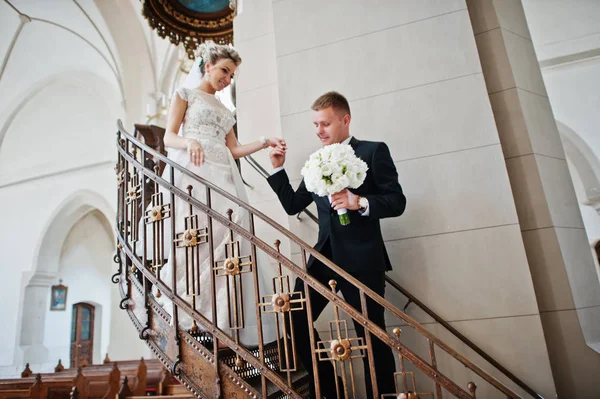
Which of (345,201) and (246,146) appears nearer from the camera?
(345,201)

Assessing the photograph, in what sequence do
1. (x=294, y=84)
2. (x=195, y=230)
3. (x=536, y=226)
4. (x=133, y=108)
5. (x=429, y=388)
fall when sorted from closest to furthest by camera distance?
(x=195, y=230) → (x=429, y=388) → (x=536, y=226) → (x=294, y=84) → (x=133, y=108)

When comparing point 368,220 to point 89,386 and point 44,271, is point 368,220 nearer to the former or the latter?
point 89,386

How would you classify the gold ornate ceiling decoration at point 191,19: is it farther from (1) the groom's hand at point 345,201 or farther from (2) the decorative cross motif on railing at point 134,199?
(1) the groom's hand at point 345,201

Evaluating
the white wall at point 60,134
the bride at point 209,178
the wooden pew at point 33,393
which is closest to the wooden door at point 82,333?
the white wall at point 60,134

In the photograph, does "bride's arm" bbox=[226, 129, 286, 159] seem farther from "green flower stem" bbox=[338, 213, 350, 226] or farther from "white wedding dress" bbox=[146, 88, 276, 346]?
"green flower stem" bbox=[338, 213, 350, 226]

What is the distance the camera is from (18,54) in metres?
11.8

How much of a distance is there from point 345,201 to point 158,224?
1289 millimetres

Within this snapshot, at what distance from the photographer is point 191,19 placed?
6.16 meters

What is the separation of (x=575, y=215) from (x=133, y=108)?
1006 cm

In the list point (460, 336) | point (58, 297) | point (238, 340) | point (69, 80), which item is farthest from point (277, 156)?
point (58, 297)

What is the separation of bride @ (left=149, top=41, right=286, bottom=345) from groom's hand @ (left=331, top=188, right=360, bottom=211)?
0.74m

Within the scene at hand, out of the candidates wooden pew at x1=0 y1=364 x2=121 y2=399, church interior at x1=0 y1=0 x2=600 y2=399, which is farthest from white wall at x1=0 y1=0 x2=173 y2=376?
church interior at x1=0 y1=0 x2=600 y2=399

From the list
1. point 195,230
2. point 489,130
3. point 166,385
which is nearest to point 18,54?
point 166,385

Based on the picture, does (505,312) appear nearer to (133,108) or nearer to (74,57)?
(133,108)
